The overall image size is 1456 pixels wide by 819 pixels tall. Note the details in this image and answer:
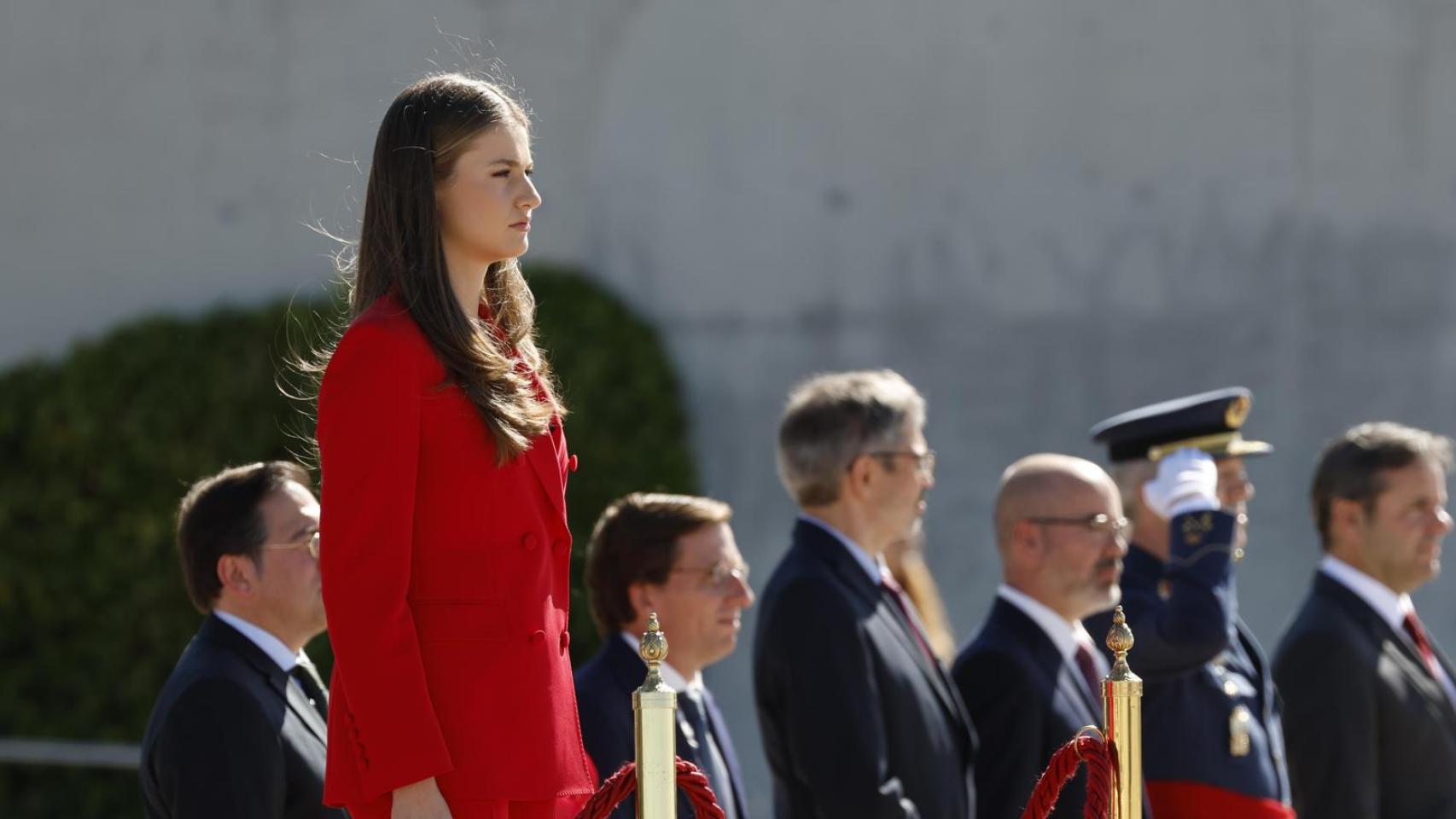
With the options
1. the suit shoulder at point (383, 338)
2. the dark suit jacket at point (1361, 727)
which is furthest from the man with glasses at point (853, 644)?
the suit shoulder at point (383, 338)

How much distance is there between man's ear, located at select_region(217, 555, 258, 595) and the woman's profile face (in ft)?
4.34

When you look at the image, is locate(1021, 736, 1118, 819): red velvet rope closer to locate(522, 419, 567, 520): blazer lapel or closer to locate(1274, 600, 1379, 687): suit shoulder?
locate(522, 419, 567, 520): blazer lapel

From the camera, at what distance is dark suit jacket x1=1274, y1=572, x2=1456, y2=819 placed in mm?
5027

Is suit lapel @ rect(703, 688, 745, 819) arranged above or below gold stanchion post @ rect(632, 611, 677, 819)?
below

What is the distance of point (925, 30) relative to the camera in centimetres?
830

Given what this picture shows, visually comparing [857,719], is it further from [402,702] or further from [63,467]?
[63,467]

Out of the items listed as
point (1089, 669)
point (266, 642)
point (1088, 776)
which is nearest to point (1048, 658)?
point (1089, 669)

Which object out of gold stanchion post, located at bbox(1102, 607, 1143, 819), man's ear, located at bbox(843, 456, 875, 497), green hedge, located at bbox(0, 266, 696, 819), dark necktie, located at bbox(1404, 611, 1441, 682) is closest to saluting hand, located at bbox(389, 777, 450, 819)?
gold stanchion post, located at bbox(1102, 607, 1143, 819)

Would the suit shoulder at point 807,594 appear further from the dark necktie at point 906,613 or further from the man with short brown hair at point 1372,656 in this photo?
the man with short brown hair at point 1372,656

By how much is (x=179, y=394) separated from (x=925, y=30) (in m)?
3.55

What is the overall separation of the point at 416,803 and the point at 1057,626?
7.66 feet

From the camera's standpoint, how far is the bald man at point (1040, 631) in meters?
4.52

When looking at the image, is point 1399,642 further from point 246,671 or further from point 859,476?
point 246,671

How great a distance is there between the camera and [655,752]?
284cm
